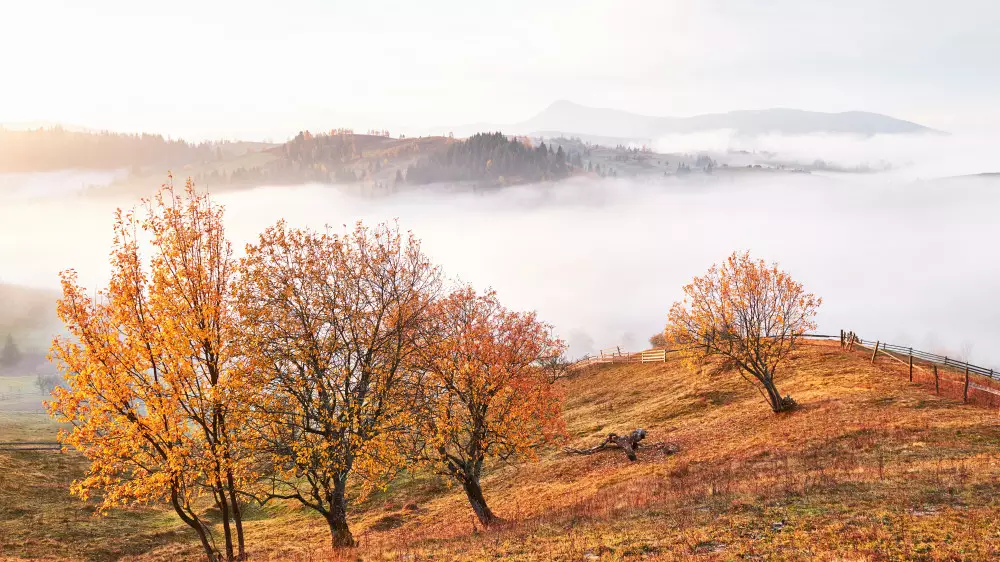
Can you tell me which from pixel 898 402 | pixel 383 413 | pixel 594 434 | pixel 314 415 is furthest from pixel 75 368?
pixel 898 402

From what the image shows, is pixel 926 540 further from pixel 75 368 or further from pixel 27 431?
pixel 27 431

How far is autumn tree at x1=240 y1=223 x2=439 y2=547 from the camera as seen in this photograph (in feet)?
82.5

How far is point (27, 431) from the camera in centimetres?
10244

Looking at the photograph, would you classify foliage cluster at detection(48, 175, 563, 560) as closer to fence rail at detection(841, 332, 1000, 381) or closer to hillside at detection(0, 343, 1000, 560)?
hillside at detection(0, 343, 1000, 560)

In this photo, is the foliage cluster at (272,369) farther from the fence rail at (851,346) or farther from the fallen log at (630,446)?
the fence rail at (851,346)

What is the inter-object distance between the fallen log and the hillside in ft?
2.81

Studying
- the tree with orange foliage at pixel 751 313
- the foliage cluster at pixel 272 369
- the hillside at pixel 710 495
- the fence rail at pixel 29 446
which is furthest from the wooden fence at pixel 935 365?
the fence rail at pixel 29 446

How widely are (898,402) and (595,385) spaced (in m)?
46.6

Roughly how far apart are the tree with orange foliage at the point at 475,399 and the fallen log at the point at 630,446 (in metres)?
11.0

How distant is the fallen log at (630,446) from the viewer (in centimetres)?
4238

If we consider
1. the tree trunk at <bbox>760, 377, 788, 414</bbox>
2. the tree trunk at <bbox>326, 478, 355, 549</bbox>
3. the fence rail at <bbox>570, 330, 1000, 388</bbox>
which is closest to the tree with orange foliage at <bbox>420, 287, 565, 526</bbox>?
the tree trunk at <bbox>326, 478, 355, 549</bbox>

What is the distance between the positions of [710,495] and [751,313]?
2250 centimetres

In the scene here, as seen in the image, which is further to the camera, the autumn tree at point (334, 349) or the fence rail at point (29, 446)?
the fence rail at point (29, 446)

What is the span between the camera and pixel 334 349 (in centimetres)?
2652
